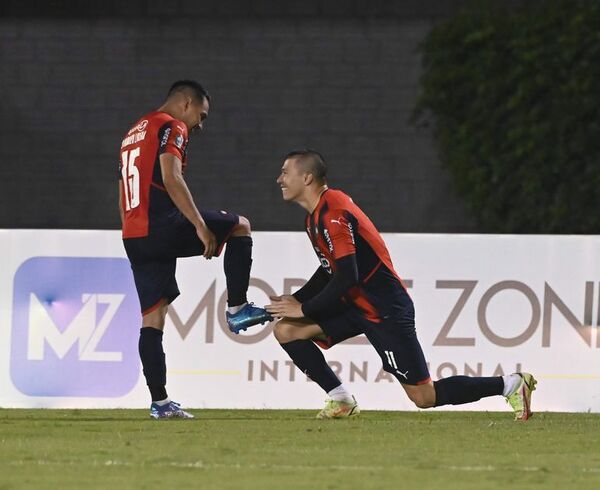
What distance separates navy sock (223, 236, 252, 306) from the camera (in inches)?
317

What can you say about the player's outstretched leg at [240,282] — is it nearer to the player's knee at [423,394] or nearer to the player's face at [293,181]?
the player's face at [293,181]

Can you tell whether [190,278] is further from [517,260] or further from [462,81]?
[462,81]

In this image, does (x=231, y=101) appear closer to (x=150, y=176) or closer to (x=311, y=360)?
(x=150, y=176)

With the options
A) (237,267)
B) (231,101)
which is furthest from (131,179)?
(231,101)

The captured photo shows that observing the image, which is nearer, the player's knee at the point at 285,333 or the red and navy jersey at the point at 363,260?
the red and navy jersey at the point at 363,260

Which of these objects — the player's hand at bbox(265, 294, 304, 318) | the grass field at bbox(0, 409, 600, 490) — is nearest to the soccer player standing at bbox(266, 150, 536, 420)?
the player's hand at bbox(265, 294, 304, 318)

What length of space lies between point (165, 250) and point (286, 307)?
74cm

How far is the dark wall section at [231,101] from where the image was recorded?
1512cm

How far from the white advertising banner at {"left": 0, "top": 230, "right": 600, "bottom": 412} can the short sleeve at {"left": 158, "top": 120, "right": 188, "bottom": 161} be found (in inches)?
63.2

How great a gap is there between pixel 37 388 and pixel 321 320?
87.1 inches

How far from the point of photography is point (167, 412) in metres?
8.19

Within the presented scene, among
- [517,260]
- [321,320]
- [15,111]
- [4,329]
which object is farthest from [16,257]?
[15,111]

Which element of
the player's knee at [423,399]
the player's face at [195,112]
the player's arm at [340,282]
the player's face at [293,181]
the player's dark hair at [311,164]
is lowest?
the player's knee at [423,399]

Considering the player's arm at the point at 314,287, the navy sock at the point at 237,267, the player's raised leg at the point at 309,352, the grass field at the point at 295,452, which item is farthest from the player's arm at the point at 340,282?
the grass field at the point at 295,452
